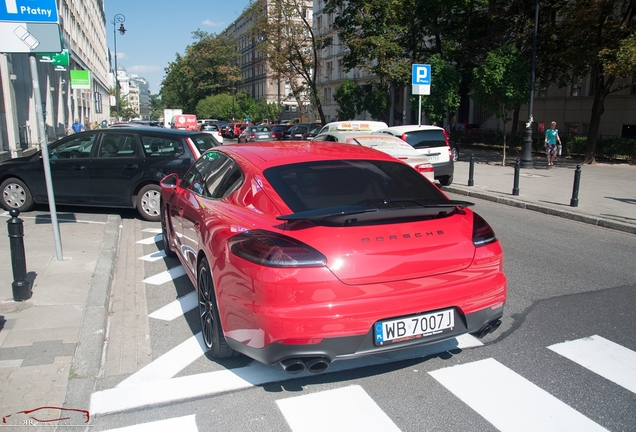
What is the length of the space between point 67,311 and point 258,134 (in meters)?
33.7

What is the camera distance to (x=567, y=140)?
85.5ft

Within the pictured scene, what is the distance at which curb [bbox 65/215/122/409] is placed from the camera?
3736mm

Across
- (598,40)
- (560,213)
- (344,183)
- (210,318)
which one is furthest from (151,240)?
(598,40)

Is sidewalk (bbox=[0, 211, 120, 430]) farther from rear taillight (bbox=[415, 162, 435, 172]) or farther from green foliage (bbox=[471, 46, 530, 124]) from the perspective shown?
green foliage (bbox=[471, 46, 530, 124])

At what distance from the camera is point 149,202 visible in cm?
1008

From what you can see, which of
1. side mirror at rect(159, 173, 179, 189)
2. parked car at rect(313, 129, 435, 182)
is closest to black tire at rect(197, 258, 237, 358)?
side mirror at rect(159, 173, 179, 189)

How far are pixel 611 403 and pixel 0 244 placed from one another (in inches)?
308

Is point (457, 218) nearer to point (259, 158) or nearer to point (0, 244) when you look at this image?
point (259, 158)

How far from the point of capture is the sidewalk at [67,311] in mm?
3744

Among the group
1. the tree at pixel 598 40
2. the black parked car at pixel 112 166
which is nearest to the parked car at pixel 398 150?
the black parked car at pixel 112 166

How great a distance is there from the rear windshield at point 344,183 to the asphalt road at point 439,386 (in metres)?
1.31

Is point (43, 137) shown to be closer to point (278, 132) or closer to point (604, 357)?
point (604, 357)

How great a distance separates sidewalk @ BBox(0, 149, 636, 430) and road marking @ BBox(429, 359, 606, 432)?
99.5 inches

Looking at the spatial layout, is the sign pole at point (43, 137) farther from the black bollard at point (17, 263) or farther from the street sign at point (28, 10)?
the black bollard at point (17, 263)
